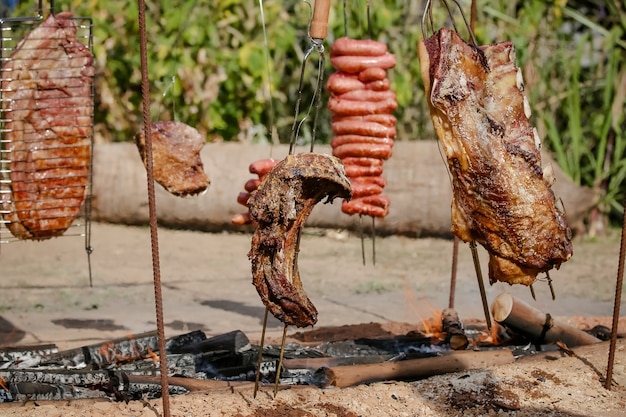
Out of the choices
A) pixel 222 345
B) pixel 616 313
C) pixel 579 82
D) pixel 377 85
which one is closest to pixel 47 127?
pixel 222 345

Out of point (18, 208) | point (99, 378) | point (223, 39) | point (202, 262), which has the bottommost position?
point (202, 262)

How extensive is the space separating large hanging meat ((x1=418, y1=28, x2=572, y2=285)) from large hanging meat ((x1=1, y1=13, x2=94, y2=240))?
238 cm

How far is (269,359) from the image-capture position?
552cm

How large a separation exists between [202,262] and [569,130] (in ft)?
19.8

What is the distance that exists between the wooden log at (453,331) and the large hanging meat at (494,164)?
5.46ft

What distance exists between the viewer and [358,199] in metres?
5.81

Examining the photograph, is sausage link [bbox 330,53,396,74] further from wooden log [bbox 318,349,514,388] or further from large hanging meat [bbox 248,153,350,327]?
wooden log [bbox 318,349,514,388]

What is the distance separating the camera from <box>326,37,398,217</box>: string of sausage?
18.9ft

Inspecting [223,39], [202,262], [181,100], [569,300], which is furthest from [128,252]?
[569,300]

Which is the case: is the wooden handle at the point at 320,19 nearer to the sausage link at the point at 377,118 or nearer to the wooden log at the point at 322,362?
the sausage link at the point at 377,118

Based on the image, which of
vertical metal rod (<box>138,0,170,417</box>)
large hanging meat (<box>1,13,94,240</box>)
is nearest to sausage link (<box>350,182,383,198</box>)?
large hanging meat (<box>1,13,94,240</box>)

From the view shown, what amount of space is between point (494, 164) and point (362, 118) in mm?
1621

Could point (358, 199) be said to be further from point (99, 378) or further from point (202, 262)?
point (202, 262)

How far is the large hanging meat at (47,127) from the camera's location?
5512mm
